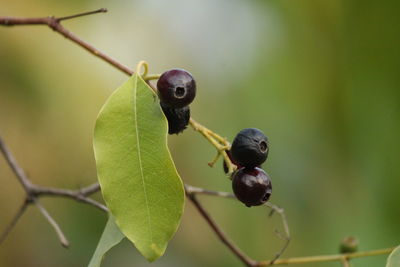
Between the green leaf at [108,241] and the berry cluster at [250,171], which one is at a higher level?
the berry cluster at [250,171]

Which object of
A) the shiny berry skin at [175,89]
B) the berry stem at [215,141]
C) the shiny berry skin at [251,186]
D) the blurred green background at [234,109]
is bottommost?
the blurred green background at [234,109]

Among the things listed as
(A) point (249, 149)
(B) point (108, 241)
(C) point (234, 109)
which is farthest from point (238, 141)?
(C) point (234, 109)

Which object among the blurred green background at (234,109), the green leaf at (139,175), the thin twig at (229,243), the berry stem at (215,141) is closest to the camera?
the green leaf at (139,175)

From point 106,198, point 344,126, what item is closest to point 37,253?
point 344,126

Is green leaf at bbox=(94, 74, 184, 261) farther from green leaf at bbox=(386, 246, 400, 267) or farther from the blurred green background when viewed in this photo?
the blurred green background

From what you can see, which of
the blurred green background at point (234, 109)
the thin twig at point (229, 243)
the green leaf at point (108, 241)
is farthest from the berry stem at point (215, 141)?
the blurred green background at point (234, 109)

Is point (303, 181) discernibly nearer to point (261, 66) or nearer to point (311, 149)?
point (311, 149)

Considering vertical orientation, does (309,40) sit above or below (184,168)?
above

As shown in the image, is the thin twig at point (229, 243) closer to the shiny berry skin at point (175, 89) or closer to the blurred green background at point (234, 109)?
the shiny berry skin at point (175, 89)
